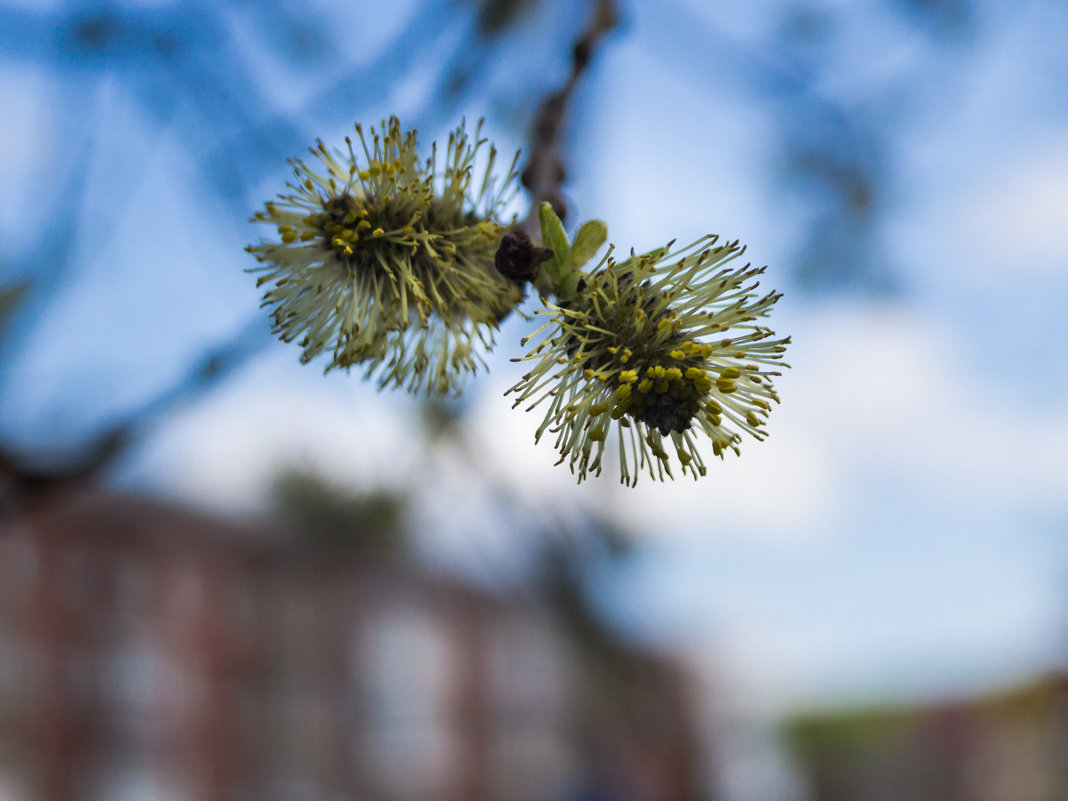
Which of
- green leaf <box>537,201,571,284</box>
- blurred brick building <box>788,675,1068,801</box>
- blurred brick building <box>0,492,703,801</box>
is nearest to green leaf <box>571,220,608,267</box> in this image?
green leaf <box>537,201,571,284</box>

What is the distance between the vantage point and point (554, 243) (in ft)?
2.37

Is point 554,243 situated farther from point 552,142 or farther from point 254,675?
point 254,675

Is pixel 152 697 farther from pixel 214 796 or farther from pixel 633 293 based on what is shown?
pixel 633 293

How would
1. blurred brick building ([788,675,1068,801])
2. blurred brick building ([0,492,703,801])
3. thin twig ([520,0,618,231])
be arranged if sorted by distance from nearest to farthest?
thin twig ([520,0,618,231])
blurred brick building ([0,492,703,801])
blurred brick building ([788,675,1068,801])

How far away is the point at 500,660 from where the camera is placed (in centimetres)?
1791

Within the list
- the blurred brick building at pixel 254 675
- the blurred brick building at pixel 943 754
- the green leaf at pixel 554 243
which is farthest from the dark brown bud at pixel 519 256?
the blurred brick building at pixel 943 754

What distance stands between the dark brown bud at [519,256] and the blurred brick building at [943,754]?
1431 cm

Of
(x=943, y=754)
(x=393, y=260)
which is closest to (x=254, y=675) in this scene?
(x=943, y=754)

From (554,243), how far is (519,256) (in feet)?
0.11

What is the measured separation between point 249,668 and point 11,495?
1325 cm

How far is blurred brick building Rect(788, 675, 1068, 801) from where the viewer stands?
597 inches

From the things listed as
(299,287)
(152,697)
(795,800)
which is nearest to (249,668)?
(152,697)

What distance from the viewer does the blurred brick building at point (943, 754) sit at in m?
15.2

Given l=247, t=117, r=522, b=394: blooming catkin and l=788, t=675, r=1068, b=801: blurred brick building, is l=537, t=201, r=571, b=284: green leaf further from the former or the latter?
l=788, t=675, r=1068, b=801: blurred brick building
